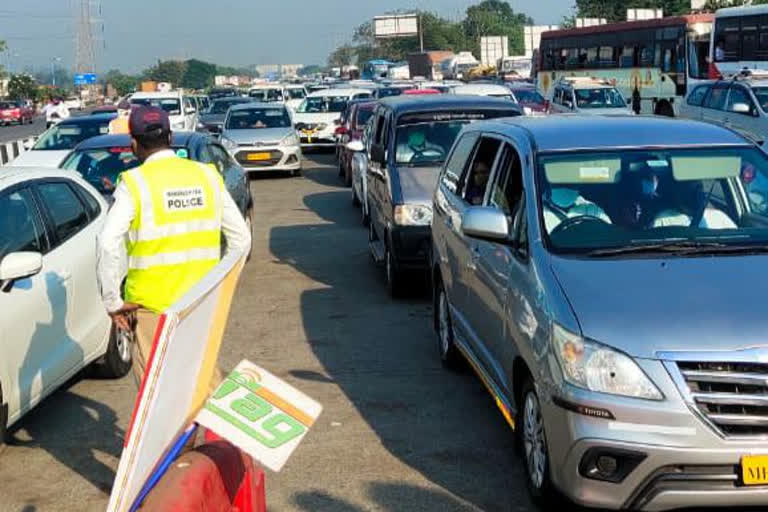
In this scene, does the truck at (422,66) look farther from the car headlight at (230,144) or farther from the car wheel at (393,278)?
the car wheel at (393,278)

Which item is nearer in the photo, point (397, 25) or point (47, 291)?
point (47, 291)

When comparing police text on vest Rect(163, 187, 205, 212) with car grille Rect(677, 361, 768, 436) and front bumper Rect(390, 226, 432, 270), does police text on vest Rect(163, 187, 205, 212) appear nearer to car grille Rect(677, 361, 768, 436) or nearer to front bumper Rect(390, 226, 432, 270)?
car grille Rect(677, 361, 768, 436)

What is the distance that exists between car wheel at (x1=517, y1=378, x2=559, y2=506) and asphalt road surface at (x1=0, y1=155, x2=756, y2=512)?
155 millimetres

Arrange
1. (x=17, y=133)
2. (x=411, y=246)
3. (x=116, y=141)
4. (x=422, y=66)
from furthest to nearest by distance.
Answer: (x=422, y=66) → (x=17, y=133) → (x=116, y=141) → (x=411, y=246)

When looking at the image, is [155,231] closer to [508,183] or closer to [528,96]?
[508,183]

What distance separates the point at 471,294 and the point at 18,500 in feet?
9.09

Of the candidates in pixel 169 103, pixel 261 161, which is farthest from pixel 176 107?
pixel 261 161

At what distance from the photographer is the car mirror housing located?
19.7 ft

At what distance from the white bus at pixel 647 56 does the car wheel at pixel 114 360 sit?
24228 millimetres

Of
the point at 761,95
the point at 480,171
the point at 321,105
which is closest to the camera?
the point at 480,171

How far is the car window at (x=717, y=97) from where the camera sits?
2139cm

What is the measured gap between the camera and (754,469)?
4535 mm

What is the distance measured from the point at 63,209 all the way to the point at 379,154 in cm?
452

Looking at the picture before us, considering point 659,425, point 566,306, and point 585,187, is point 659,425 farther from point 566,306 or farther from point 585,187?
point 585,187
